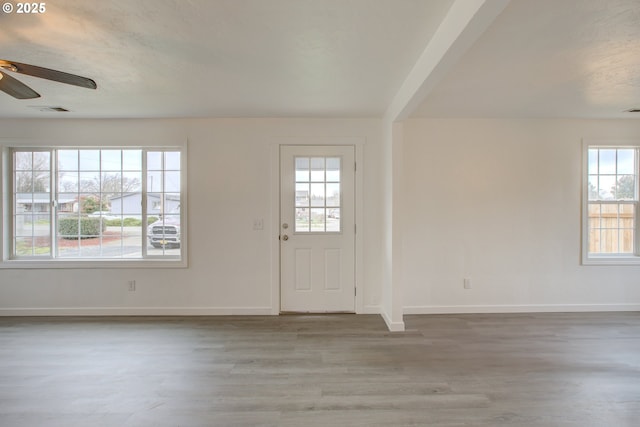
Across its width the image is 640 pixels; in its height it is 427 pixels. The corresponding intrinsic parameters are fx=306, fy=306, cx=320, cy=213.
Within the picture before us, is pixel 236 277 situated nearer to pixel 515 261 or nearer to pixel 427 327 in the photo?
pixel 427 327

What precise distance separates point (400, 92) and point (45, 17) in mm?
2416

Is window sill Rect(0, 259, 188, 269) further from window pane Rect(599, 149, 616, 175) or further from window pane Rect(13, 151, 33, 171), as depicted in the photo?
window pane Rect(599, 149, 616, 175)

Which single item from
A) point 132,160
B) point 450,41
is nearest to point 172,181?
point 132,160

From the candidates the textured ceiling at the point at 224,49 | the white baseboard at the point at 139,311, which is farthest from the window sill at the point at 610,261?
the white baseboard at the point at 139,311

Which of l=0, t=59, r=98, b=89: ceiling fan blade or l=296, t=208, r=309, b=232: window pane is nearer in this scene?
l=0, t=59, r=98, b=89: ceiling fan blade

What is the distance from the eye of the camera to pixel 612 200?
3.68 metres

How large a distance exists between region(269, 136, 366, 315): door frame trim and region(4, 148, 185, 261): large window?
113cm

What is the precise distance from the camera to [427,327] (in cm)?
319

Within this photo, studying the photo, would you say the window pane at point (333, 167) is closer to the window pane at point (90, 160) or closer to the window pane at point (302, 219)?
the window pane at point (302, 219)

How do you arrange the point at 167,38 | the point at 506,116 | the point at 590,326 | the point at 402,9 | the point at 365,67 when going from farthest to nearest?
the point at 506,116 → the point at 590,326 → the point at 365,67 → the point at 167,38 → the point at 402,9

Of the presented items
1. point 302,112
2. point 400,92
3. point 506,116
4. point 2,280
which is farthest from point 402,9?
point 2,280

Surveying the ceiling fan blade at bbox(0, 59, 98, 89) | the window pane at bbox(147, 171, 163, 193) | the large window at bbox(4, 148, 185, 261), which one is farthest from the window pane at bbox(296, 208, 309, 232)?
the ceiling fan blade at bbox(0, 59, 98, 89)

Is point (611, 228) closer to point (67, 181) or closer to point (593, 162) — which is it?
point (593, 162)

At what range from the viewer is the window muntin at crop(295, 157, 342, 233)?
3.60m
